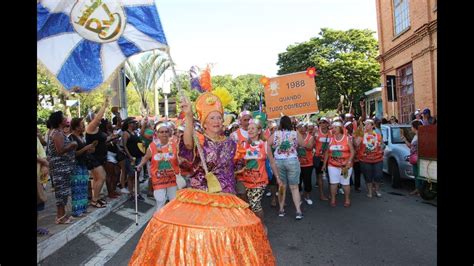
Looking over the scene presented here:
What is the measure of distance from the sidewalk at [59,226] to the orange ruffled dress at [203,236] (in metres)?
2.87

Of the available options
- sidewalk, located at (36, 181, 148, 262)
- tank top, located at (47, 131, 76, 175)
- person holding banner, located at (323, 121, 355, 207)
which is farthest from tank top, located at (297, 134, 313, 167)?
tank top, located at (47, 131, 76, 175)

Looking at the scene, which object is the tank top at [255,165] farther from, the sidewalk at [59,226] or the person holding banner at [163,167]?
the sidewalk at [59,226]

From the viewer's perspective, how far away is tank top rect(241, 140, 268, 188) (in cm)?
609

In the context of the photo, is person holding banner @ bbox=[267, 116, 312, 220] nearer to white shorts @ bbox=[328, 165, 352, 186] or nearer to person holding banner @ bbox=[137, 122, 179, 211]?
white shorts @ bbox=[328, 165, 352, 186]

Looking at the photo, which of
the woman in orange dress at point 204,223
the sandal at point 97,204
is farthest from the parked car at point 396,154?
the woman in orange dress at point 204,223

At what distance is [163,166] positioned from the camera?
21.9ft

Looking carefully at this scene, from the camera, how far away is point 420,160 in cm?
824

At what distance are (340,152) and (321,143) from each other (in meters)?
1.20

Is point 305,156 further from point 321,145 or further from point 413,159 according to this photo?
point 413,159

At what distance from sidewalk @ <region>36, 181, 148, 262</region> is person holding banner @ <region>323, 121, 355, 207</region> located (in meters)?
4.49

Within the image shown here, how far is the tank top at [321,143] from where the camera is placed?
9625 mm

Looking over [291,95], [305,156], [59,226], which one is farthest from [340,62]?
[59,226]

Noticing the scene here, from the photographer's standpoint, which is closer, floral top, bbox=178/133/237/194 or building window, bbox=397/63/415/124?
floral top, bbox=178/133/237/194
